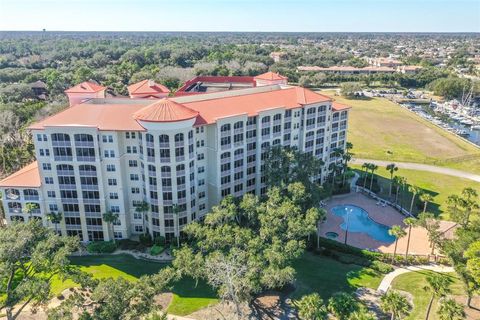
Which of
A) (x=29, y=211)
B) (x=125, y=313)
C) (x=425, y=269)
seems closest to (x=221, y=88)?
(x=29, y=211)

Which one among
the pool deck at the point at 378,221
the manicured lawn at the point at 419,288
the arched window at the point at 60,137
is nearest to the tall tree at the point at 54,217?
the arched window at the point at 60,137

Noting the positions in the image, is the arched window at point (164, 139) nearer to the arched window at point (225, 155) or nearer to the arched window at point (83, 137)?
the arched window at point (83, 137)

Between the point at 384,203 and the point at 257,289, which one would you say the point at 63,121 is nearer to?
the point at 257,289

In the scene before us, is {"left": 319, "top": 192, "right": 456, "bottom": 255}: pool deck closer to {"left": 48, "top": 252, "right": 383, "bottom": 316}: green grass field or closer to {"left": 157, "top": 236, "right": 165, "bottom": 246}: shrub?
{"left": 48, "top": 252, "right": 383, "bottom": 316}: green grass field

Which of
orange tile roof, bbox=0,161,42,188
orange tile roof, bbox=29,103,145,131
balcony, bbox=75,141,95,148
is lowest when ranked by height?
orange tile roof, bbox=0,161,42,188

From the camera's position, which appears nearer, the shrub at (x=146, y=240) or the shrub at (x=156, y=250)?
the shrub at (x=156, y=250)

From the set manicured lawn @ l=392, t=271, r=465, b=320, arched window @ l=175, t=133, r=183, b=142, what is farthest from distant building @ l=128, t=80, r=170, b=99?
manicured lawn @ l=392, t=271, r=465, b=320

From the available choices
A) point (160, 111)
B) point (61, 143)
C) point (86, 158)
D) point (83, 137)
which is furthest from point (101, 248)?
point (160, 111)
